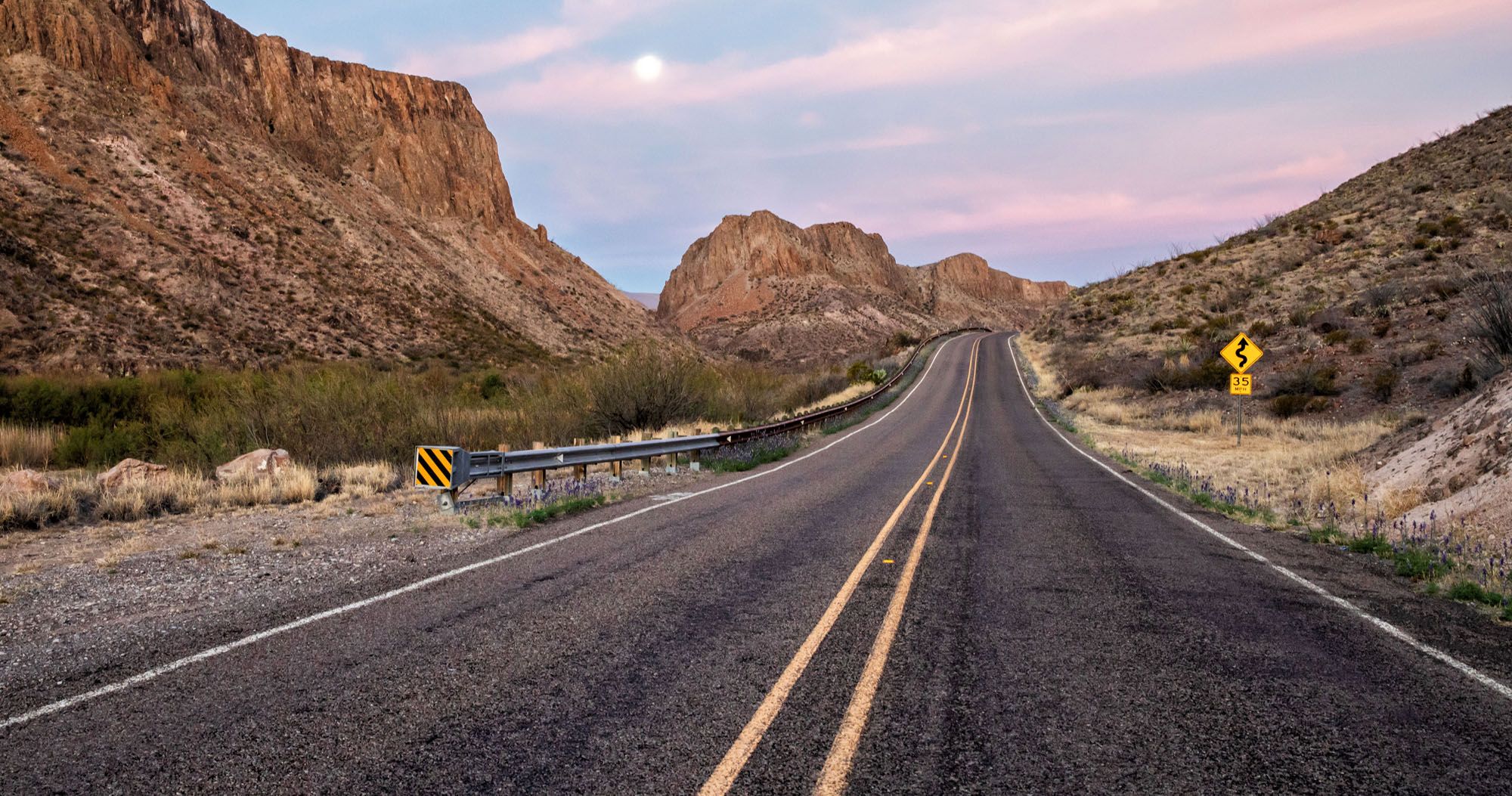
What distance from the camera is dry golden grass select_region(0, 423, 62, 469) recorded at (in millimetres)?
14148

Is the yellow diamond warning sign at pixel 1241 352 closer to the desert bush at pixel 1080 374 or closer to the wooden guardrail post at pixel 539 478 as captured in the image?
the desert bush at pixel 1080 374

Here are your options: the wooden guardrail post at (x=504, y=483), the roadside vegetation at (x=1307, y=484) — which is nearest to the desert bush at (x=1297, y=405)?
the roadside vegetation at (x=1307, y=484)

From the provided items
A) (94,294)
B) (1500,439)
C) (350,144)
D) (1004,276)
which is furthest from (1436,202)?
(1004,276)

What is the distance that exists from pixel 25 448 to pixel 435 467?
11584mm

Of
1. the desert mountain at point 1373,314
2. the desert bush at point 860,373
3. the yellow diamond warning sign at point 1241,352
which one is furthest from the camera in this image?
the desert bush at point 860,373

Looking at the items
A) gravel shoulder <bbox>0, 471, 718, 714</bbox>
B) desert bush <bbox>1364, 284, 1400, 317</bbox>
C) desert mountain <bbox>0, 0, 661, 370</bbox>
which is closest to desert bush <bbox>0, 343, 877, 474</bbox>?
gravel shoulder <bbox>0, 471, 718, 714</bbox>

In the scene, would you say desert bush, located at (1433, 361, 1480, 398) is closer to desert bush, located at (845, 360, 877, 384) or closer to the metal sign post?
the metal sign post

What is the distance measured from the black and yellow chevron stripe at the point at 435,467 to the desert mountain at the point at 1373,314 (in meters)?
12.0

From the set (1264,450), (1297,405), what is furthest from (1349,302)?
(1264,450)

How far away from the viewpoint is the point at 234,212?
1670 inches

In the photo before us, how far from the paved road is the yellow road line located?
2cm

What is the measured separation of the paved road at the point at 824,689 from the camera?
125 inches

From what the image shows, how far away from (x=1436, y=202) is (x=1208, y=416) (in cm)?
2690

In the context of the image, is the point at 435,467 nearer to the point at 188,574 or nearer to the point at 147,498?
the point at 188,574
